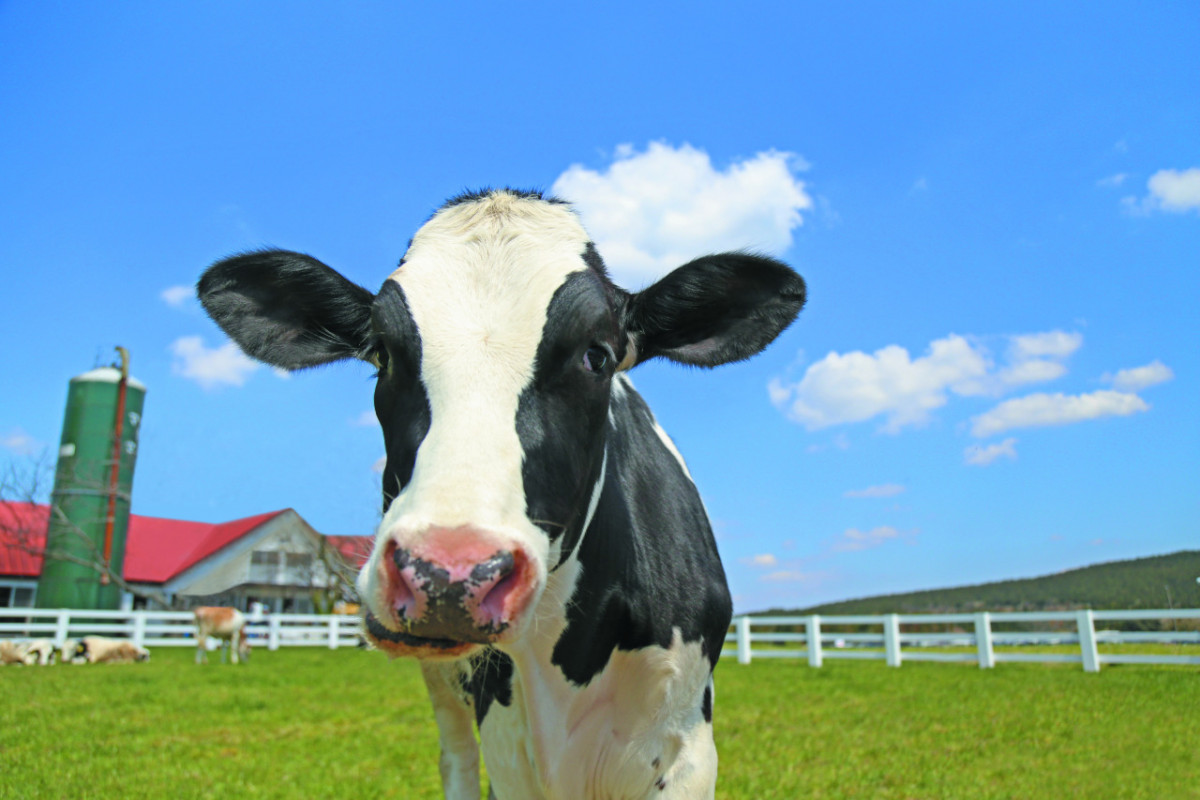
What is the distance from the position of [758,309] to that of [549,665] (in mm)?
1542

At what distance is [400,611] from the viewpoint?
1812mm

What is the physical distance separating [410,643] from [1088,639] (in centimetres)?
1431

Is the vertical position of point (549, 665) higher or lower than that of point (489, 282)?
lower

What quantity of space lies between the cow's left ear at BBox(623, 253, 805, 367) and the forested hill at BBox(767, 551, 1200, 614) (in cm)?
348

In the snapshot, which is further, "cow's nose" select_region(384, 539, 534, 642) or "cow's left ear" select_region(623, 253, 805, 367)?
"cow's left ear" select_region(623, 253, 805, 367)

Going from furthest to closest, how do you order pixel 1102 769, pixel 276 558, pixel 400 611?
1. pixel 276 558
2. pixel 1102 769
3. pixel 400 611

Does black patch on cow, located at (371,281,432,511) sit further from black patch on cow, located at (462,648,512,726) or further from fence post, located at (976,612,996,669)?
fence post, located at (976,612,996,669)

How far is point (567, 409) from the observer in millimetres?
2389

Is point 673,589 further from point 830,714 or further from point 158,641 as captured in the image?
point 158,641

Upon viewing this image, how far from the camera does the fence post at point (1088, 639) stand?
13.0 meters

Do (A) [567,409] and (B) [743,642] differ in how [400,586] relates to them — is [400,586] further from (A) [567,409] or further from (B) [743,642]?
(B) [743,642]

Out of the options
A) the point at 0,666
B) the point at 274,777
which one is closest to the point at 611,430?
the point at 274,777

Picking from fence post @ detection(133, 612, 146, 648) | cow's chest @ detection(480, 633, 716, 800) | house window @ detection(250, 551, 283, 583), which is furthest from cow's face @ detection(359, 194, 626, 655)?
house window @ detection(250, 551, 283, 583)

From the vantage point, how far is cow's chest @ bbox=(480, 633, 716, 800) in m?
2.88
